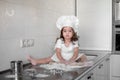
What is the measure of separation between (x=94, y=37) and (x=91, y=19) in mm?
215

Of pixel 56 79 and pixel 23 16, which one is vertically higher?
pixel 23 16

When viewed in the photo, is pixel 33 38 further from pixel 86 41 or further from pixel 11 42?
pixel 86 41

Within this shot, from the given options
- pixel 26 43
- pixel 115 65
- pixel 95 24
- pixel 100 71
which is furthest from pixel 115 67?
pixel 26 43

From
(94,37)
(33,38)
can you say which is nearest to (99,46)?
(94,37)

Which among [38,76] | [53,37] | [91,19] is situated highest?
[91,19]

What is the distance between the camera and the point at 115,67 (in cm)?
261

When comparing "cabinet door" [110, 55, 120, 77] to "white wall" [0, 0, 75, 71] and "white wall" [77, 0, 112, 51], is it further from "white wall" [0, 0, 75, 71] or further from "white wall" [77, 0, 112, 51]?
"white wall" [0, 0, 75, 71]

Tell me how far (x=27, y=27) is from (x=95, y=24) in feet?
3.76

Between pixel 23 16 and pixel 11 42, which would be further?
pixel 23 16

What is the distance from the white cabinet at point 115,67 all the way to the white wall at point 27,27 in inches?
28.2

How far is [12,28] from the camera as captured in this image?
1606mm

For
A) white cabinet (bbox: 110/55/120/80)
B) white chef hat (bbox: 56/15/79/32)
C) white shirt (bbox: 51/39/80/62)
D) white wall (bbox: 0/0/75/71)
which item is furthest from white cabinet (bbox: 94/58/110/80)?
white wall (bbox: 0/0/75/71)

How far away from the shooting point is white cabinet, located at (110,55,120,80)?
2.59m

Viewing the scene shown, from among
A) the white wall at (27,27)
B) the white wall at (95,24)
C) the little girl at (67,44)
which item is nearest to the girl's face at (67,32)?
the little girl at (67,44)
